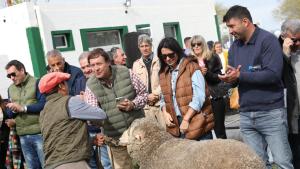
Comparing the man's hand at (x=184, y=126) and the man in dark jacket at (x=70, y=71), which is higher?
the man in dark jacket at (x=70, y=71)

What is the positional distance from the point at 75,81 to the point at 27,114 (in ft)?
3.17

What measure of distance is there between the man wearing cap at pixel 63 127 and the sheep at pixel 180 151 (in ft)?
1.39

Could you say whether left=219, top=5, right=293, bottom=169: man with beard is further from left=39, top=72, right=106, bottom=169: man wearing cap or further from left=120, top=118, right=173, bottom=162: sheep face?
left=39, top=72, right=106, bottom=169: man wearing cap

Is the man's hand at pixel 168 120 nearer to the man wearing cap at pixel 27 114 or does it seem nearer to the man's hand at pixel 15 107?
the man wearing cap at pixel 27 114

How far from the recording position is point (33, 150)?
695 centimetres

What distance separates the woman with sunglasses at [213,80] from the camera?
681cm

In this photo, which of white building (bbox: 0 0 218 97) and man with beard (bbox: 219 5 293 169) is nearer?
man with beard (bbox: 219 5 293 169)

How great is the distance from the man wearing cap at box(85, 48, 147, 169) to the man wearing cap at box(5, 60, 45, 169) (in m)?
1.97

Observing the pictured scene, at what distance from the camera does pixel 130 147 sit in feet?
14.5

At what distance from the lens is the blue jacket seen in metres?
6.32

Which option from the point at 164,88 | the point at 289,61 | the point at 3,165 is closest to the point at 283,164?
the point at 289,61

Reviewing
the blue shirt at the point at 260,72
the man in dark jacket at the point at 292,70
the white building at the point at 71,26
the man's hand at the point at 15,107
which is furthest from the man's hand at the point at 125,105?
the white building at the point at 71,26

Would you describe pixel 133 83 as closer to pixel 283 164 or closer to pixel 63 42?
pixel 283 164

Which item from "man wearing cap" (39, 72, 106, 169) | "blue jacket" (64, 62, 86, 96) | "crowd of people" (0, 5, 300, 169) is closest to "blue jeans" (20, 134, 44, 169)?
"blue jacket" (64, 62, 86, 96)
